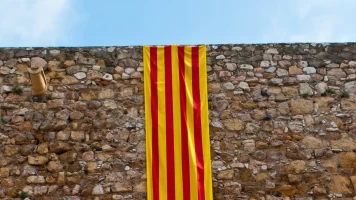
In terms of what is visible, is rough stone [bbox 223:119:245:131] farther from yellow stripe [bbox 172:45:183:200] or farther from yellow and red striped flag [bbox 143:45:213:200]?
yellow stripe [bbox 172:45:183:200]

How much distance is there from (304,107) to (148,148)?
1961mm

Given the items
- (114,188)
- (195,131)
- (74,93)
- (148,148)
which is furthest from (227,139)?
(74,93)

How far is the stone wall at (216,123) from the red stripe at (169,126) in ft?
1.00

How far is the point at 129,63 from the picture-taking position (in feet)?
20.5

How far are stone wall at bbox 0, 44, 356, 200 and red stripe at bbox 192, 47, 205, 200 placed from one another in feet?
0.53

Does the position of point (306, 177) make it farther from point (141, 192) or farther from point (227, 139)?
point (141, 192)

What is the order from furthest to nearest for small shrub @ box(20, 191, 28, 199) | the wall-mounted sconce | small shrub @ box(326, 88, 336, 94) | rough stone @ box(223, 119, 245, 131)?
small shrub @ box(326, 88, 336, 94) < rough stone @ box(223, 119, 245, 131) < the wall-mounted sconce < small shrub @ box(20, 191, 28, 199)

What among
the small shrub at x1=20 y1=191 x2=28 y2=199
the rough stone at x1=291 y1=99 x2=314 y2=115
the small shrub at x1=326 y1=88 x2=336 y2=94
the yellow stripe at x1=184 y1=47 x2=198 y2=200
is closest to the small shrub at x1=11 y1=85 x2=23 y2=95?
the small shrub at x1=20 y1=191 x2=28 y2=199

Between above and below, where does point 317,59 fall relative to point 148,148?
above

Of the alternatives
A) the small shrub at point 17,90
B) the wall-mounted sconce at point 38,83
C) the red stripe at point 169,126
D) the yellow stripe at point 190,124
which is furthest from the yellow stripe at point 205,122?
the small shrub at point 17,90

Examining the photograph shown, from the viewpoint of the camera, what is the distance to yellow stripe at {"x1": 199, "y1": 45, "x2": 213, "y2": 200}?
5801 millimetres

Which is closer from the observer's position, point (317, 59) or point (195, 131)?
point (195, 131)

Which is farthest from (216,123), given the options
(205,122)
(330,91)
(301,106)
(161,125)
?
(330,91)

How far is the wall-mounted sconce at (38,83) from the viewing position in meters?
5.92
